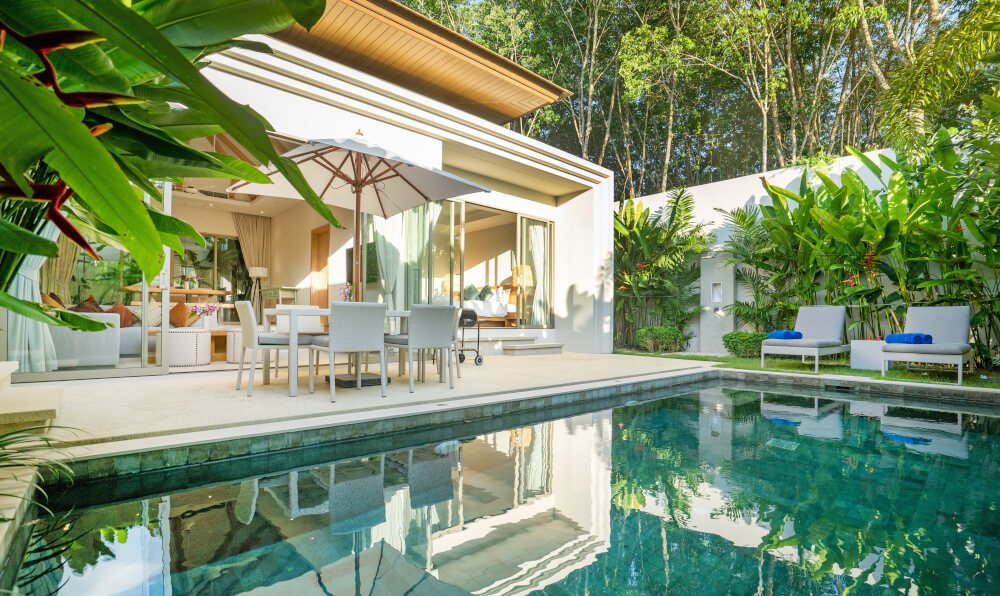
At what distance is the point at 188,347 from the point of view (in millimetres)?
6309

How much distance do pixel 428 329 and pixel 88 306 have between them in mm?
3361

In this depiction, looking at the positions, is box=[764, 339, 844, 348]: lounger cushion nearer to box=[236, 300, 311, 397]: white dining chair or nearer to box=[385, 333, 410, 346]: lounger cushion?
box=[385, 333, 410, 346]: lounger cushion

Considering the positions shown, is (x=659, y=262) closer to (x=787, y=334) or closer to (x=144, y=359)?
(x=787, y=334)

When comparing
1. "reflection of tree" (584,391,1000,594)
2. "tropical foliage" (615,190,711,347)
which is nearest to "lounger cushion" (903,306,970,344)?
"reflection of tree" (584,391,1000,594)

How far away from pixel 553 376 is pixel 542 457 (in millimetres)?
2655

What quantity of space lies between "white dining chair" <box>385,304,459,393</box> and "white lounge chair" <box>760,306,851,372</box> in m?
5.10

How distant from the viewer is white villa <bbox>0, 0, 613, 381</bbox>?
16.9 feet

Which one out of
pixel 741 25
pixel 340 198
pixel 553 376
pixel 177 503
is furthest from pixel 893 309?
pixel 177 503

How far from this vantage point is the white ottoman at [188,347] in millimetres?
6215

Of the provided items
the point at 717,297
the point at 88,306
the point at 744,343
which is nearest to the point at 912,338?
the point at 744,343

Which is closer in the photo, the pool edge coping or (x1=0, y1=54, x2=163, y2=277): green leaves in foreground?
(x1=0, y1=54, x2=163, y2=277): green leaves in foreground

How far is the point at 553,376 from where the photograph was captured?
593 centimetres

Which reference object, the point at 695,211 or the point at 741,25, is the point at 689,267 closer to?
the point at 695,211

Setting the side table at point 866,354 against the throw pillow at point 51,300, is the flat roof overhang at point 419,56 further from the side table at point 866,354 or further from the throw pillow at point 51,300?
the side table at point 866,354
